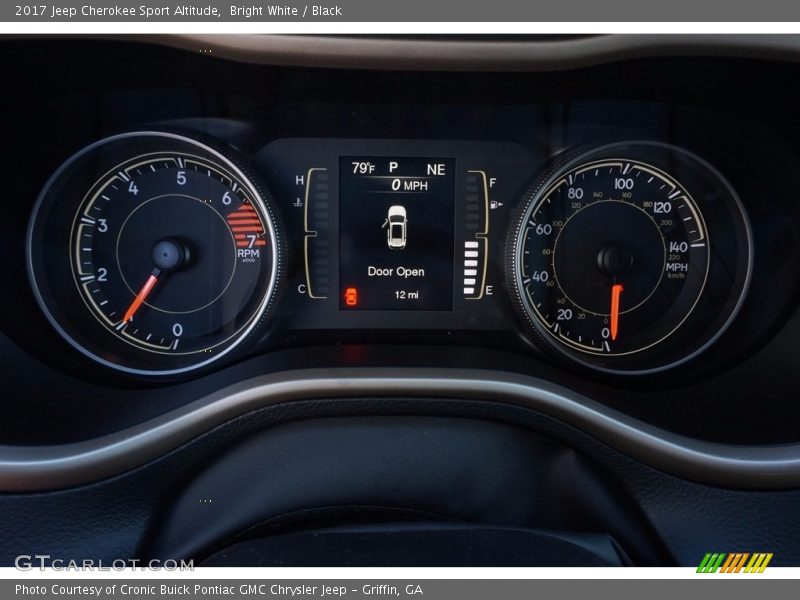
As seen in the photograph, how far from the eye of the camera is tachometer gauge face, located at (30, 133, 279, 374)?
188cm

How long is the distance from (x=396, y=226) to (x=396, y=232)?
0.02 meters

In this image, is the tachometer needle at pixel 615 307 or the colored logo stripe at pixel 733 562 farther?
the tachometer needle at pixel 615 307

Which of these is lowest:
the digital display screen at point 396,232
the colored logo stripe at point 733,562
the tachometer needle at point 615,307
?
the colored logo stripe at point 733,562

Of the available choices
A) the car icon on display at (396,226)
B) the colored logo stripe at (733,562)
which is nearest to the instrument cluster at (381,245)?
the car icon on display at (396,226)

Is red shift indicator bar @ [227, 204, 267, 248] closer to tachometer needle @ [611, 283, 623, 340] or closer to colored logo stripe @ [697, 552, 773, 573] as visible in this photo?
tachometer needle @ [611, 283, 623, 340]

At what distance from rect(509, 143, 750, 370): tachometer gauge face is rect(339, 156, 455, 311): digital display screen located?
0.25 metres

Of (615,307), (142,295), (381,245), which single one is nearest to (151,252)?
(142,295)

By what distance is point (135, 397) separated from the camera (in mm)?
1751

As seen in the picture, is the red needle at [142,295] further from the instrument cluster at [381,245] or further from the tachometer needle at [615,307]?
the tachometer needle at [615,307]

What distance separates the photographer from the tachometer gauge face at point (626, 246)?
192cm

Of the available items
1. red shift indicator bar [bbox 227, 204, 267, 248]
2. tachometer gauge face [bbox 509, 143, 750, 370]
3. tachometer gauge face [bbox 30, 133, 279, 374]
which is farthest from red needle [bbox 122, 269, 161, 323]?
tachometer gauge face [bbox 509, 143, 750, 370]

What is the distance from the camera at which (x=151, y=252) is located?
1882 millimetres

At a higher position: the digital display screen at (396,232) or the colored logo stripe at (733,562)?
the digital display screen at (396,232)

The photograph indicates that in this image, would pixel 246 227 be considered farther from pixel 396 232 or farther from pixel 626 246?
pixel 626 246
